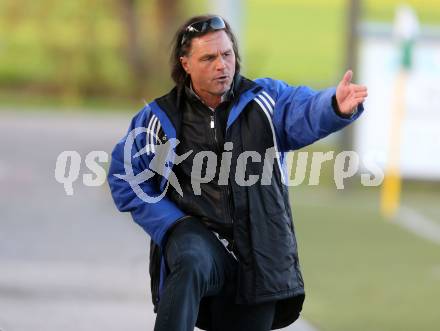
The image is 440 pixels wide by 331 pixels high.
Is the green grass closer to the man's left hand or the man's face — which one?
the man's face

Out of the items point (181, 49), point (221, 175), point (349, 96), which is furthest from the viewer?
point (181, 49)

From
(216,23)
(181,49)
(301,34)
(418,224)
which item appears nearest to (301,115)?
(216,23)

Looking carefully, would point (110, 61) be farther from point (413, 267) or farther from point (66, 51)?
point (413, 267)

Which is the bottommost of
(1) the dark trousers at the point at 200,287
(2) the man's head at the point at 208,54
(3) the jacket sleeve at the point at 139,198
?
(1) the dark trousers at the point at 200,287

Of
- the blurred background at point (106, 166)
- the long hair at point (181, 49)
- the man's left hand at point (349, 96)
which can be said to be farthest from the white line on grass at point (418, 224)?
the man's left hand at point (349, 96)

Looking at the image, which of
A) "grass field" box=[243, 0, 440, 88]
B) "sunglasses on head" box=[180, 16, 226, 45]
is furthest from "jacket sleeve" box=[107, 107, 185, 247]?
"grass field" box=[243, 0, 440, 88]

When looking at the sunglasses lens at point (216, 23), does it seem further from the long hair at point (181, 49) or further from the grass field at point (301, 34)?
the grass field at point (301, 34)

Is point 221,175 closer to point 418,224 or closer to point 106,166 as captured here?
point 418,224

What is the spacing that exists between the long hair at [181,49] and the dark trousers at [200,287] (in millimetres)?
689

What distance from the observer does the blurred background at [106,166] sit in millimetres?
9828

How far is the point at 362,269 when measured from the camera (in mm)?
11523

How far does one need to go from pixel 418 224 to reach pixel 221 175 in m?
8.74

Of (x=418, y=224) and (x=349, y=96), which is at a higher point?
(x=349, y=96)

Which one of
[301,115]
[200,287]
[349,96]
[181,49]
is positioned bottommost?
[200,287]
